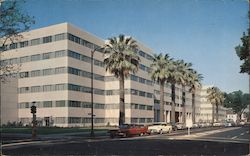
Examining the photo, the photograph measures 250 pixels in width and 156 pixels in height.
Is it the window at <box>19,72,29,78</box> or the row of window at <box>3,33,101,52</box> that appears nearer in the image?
the row of window at <box>3,33,101,52</box>

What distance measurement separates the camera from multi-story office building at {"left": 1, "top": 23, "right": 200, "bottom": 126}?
1122 inches

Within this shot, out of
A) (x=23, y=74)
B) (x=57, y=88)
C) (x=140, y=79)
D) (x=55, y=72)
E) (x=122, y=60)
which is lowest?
(x=57, y=88)

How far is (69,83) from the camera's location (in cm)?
5369

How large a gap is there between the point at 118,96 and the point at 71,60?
10.4 meters

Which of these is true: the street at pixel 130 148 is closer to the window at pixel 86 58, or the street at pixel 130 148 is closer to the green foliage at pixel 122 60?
the window at pixel 86 58

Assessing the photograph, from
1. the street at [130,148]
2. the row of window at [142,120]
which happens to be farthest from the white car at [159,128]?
the street at [130,148]

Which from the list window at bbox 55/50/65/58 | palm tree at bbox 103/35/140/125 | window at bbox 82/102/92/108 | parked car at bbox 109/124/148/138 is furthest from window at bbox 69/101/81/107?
parked car at bbox 109/124/148/138

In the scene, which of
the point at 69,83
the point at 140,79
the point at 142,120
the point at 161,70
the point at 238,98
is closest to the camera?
the point at 238,98

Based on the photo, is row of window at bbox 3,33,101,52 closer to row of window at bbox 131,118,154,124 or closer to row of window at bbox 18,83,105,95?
row of window at bbox 18,83,105,95

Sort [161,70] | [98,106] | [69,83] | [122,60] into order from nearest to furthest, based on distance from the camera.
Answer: [69,83] < [98,106] < [122,60] < [161,70]

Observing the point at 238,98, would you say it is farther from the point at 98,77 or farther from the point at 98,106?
the point at 98,77

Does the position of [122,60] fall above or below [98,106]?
above

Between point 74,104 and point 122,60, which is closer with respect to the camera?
point 74,104

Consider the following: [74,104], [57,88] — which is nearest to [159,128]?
[74,104]
